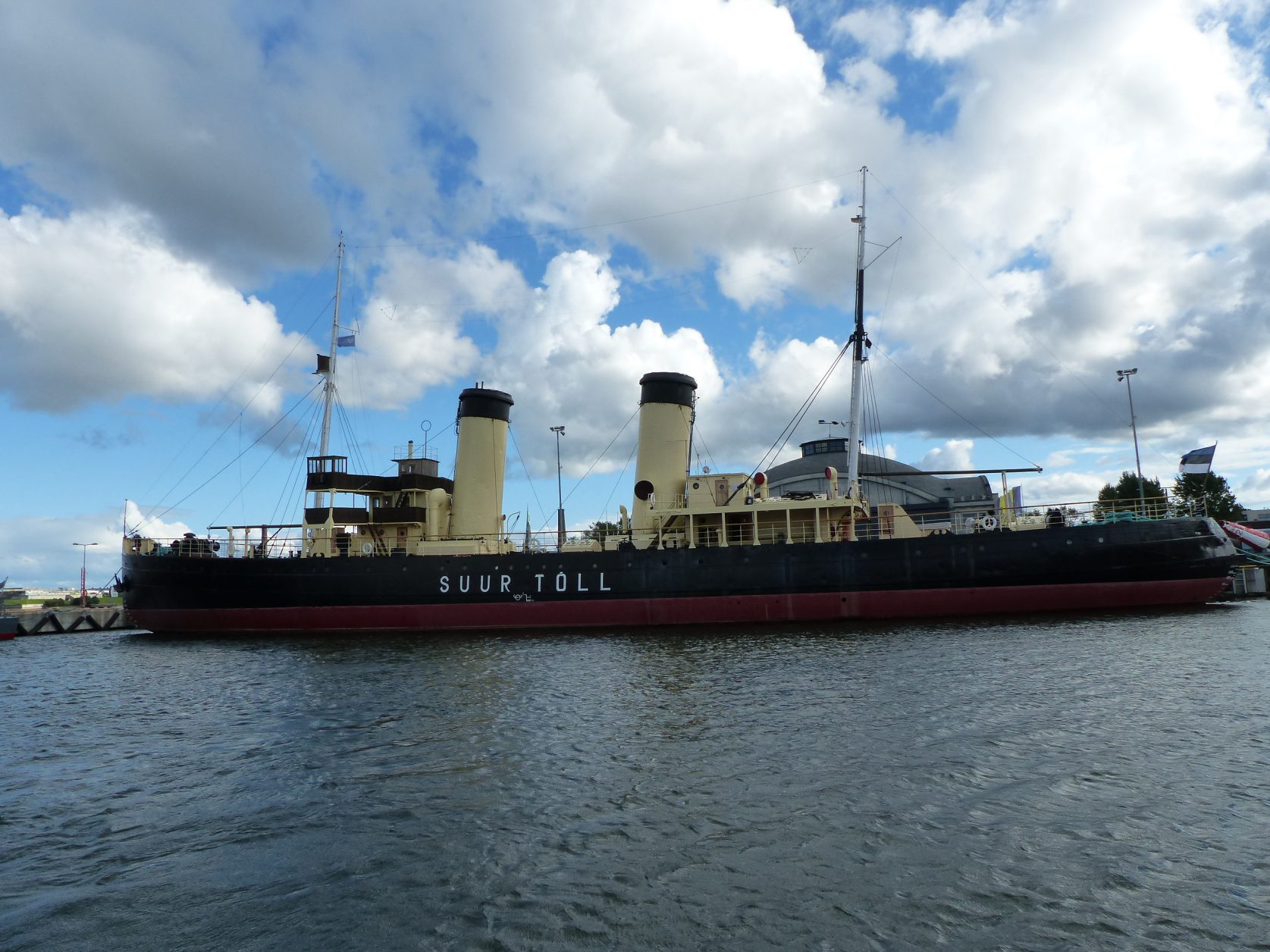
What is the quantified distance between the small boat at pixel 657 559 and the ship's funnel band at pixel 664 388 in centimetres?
10

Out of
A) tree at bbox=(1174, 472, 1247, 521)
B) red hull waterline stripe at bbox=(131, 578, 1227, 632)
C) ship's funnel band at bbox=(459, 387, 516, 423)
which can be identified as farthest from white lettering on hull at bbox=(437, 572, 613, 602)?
tree at bbox=(1174, 472, 1247, 521)

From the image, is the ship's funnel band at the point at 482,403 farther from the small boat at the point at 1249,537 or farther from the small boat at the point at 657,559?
the small boat at the point at 1249,537

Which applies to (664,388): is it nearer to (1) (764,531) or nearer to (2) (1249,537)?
(1) (764,531)

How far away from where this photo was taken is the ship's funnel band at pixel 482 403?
36.1 metres

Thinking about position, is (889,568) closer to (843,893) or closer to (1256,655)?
(1256,655)

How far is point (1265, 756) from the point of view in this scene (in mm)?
9766

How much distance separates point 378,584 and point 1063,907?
1167 inches

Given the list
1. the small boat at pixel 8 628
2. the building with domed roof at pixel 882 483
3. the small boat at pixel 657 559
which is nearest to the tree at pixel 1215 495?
the building with domed roof at pixel 882 483

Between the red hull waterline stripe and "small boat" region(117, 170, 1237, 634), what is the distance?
0.06 metres

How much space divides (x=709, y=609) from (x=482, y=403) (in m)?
15.3

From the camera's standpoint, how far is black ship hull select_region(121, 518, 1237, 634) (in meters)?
28.6

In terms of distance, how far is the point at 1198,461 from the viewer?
35.4m

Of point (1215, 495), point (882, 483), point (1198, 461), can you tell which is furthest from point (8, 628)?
point (1215, 495)

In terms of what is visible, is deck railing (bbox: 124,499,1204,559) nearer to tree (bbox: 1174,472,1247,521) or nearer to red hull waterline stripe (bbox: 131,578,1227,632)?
red hull waterline stripe (bbox: 131,578,1227,632)
